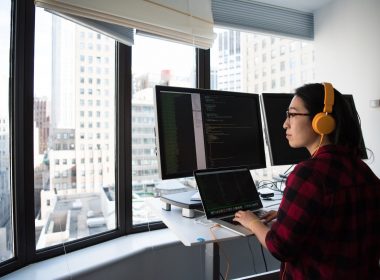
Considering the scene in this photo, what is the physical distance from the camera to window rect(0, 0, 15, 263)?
1.36 metres

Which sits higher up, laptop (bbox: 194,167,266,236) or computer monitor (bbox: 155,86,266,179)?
computer monitor (bbox: 155,86,266,179)

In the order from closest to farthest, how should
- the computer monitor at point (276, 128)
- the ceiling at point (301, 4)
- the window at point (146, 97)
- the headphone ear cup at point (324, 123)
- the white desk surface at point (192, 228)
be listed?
the headphone ear cup at point (324, 123) → the white desk surface at point (192, 228) → the computer monitor at point (276, 128) → the window at point (146, 97) → the ceiling at point (301, 4)

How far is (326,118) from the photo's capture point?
0.87 m

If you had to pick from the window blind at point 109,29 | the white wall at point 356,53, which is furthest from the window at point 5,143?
the white wall at point 356,53

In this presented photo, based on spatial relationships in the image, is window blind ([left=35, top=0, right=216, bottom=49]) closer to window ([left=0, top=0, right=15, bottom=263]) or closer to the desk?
window ([left=0, top=0, right=15, bottom=263])

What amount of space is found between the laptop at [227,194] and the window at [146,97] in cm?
83

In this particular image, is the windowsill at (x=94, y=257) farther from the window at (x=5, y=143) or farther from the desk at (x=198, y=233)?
the desk at (x=198, y=233)

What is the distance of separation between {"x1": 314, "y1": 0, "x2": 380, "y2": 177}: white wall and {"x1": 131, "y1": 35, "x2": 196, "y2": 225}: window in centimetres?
135

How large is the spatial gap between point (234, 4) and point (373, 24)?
105 cm

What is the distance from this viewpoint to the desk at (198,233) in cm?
98

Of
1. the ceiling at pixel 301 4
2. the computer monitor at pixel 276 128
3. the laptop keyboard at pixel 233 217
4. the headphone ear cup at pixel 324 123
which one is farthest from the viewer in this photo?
the ceiling at pixel 301 4

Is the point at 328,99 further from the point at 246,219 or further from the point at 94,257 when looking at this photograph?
the point at 94,257

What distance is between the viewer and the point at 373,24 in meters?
2.13

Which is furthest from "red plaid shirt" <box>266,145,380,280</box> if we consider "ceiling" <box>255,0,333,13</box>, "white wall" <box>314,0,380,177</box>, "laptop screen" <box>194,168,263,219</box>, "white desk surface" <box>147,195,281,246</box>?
"ceiling" <box>255,0,333,13</box>
